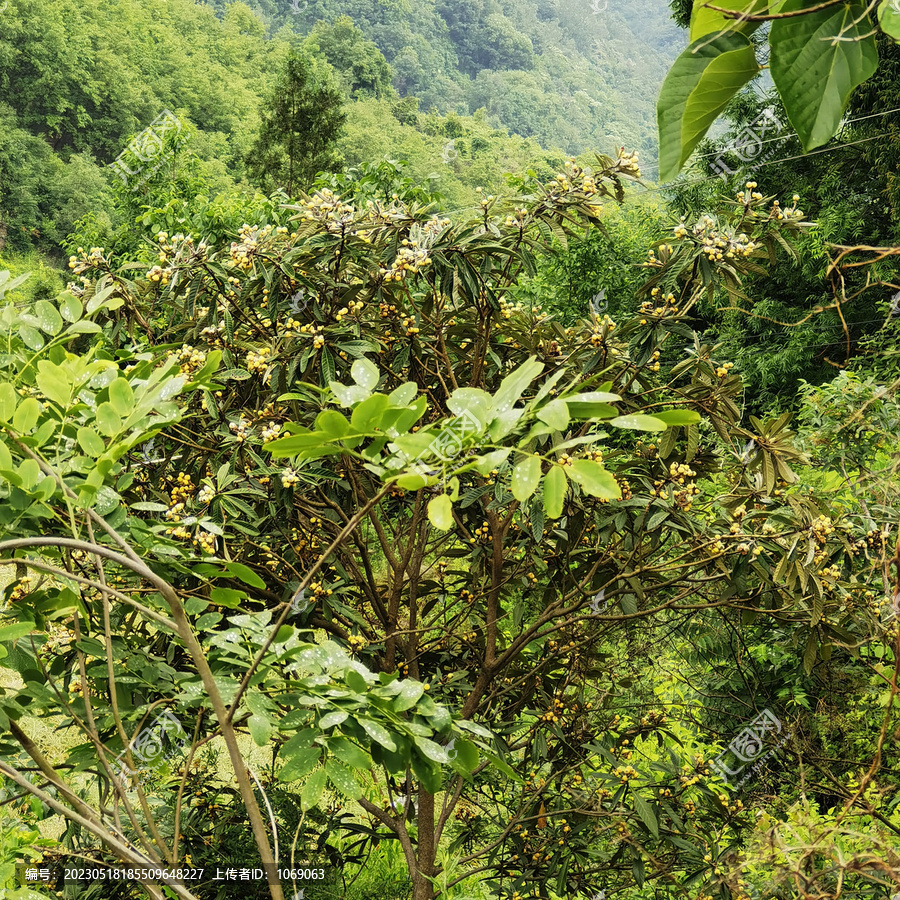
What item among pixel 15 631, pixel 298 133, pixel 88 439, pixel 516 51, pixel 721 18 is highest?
pixel 516 51

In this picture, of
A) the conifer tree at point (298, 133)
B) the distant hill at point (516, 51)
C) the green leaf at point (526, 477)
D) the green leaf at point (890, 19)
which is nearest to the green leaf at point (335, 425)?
the green leaf at point (526, 477)

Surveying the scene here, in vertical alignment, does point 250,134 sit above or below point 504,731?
above

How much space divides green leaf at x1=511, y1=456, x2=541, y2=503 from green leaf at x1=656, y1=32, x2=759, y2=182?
0.18m

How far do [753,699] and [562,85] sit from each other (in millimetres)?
33744

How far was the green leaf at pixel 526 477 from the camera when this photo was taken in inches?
17.0

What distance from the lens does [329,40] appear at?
27078mm

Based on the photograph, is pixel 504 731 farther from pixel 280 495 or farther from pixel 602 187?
pixel 602 187

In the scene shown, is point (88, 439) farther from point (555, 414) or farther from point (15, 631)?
point (555, 414)

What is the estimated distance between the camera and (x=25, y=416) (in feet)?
2.23

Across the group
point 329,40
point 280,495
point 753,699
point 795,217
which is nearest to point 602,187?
point 795,217

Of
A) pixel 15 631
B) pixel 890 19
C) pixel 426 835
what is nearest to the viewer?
pixel 890 19

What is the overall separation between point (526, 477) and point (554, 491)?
2 centimetres

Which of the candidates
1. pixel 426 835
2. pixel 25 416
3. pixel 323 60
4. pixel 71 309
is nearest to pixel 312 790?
pixel 25 416

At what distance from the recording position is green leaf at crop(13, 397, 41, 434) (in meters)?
0.67
